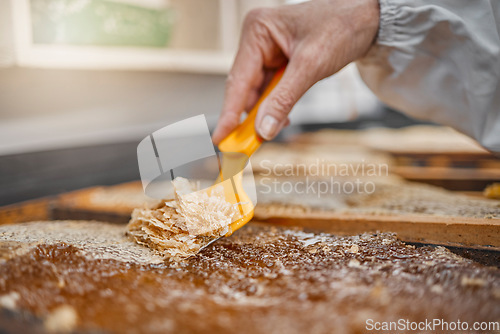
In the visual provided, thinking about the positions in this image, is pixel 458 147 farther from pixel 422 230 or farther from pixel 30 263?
pixel 30 263

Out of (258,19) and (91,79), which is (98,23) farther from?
(258,19)

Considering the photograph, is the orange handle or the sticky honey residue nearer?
the sticky honey residue

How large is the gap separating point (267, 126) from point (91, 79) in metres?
1.60

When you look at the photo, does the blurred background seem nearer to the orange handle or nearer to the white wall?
the white wall

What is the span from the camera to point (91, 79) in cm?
223

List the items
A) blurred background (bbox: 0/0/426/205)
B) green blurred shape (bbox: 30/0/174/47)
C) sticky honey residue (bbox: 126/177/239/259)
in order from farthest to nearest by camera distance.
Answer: green blurred shape (bbox: 30/0/174/47) → blurred background (bbox: 0/0/426/205) → sticky honey residue (bbox: 126/177/239/259)

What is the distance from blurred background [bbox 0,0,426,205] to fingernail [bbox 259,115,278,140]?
111cm

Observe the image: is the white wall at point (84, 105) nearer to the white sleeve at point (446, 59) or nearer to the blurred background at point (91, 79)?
the blurred background at point (91, 79)

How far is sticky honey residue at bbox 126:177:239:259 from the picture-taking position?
2.84 ft

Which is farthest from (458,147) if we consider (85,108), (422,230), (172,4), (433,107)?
(85,108)

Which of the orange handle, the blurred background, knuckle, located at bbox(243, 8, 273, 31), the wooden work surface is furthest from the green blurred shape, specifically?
the orange handle

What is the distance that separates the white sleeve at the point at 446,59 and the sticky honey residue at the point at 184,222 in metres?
0.91

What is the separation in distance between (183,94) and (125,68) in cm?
100

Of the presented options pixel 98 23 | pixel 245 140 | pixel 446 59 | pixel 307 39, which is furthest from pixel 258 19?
pixel 98 23
